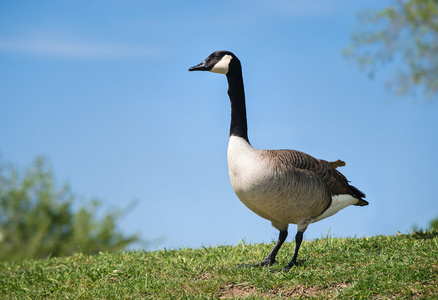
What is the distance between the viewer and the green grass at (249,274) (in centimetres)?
619

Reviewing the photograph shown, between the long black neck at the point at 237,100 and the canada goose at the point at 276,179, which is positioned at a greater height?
the long black neck at the point at 237,100

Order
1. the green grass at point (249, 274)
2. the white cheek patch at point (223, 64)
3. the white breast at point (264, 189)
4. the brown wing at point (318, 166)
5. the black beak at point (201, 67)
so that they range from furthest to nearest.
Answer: the black beak at point (201, 67)
the white cheek patch at point (223, 64)
the brown wing at point (318, 166)
the white breast at point (264, 189)
the green grass at point (249, 274)

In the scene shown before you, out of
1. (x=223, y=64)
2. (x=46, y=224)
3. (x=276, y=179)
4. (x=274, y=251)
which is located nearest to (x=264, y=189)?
(x=276, y=179)

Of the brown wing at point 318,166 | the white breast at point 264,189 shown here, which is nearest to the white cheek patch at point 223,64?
the white breast at point 264,189

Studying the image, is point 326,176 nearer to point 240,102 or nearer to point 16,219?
point 240,102

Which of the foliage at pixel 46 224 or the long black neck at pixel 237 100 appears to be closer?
the long black neck at pixel 237 100

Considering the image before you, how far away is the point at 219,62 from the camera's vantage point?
746cm

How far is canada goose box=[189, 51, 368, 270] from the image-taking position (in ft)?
21.7

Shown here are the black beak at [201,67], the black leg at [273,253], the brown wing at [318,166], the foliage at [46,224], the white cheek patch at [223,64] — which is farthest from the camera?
the foliage at [46,224]

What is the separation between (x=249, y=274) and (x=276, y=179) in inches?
61.1

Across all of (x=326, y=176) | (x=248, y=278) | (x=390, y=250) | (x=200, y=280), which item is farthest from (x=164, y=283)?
(x=390, y=250)

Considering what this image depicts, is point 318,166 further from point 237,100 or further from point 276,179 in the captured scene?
point 237,100

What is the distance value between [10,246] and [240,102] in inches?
520

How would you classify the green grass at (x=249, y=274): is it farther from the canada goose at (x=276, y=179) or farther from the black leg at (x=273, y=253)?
the canada goose at (x=276, y=179)
